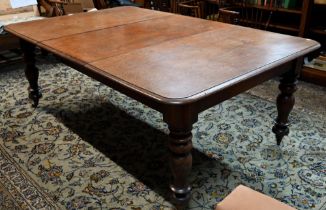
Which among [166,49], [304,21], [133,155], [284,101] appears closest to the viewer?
[166,49]

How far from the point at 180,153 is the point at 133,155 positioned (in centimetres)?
78

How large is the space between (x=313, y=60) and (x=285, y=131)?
144 cm

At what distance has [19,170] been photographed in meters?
2.02

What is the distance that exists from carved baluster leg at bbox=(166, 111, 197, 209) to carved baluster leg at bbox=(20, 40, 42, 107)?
5.39 feet

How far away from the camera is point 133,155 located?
7.02ft

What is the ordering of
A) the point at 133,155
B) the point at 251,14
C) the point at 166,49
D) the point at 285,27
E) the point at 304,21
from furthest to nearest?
the point at 251,14, the point at 285,27, the point at 304,21, the point at 133,155, the point at 166,49

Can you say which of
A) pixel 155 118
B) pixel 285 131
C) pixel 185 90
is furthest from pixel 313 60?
pixel 185 90

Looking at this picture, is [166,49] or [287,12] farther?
[287,12]

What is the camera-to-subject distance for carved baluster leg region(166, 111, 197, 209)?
1350mm

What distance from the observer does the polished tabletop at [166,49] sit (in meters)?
1.41

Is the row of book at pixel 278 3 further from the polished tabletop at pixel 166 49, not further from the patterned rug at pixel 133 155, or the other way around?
the polished tabletop at pixel 166 49

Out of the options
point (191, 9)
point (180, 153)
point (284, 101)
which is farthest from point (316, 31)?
point (180, 153)

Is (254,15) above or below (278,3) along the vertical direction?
below

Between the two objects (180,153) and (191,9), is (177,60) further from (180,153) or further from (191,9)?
(191,9)
